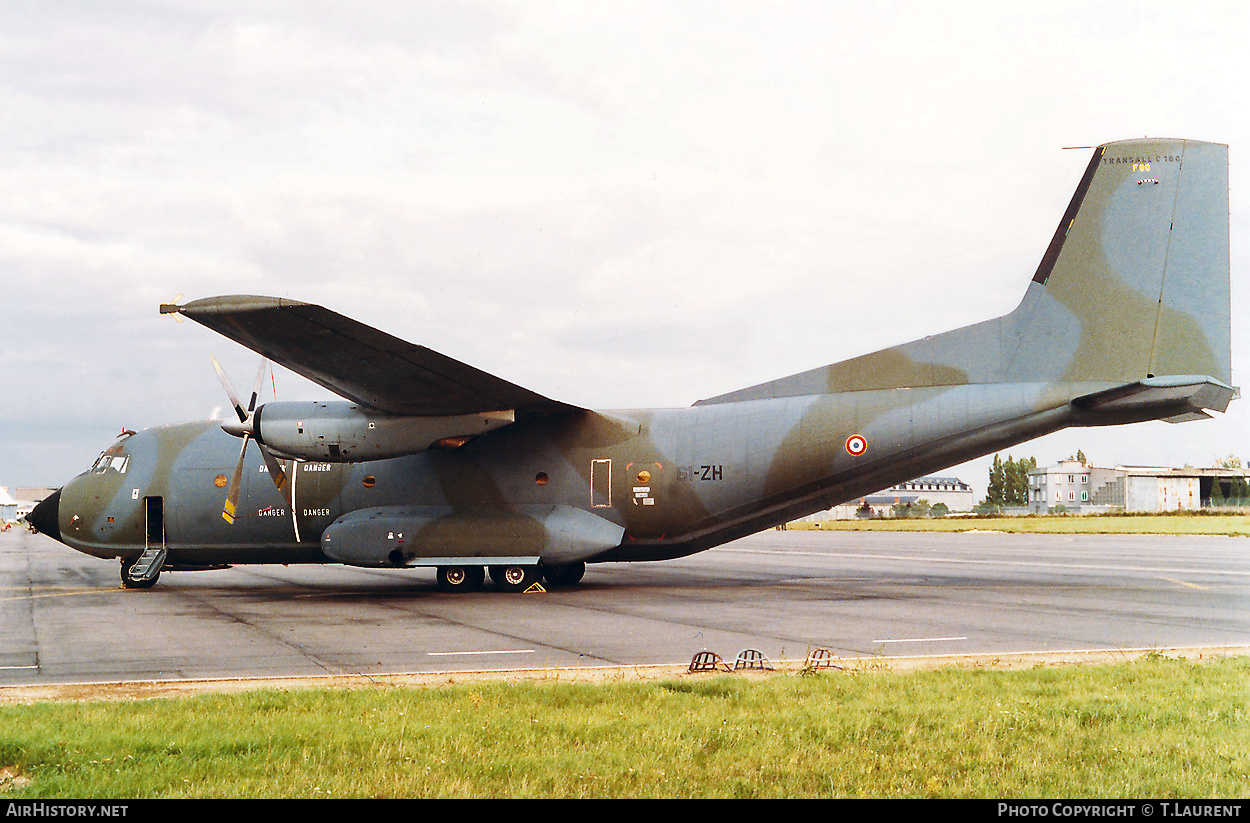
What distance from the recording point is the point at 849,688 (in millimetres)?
9539

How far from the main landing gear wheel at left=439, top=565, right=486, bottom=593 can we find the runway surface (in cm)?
46

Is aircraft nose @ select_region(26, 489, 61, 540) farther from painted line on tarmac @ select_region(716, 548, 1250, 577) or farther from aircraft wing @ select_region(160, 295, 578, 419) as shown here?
painted line on tarmac @ select_region(716, 548, 1250, 577)

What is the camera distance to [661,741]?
24.2ft

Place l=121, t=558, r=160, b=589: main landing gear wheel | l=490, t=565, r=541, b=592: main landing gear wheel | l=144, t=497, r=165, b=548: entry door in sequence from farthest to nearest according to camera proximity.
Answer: l=144, t=497, r=165, b=548: entry door, l=121, t=558, r=160, b=589: main landing gear wheel, l=490, t=565, r=541, b=592: main landing gear wheel

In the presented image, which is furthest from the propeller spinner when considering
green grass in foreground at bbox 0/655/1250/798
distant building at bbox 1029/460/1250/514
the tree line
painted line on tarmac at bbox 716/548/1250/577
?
the tree line

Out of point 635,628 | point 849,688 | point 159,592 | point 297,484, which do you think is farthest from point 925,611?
point 159,592

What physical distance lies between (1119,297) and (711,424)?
339 inches

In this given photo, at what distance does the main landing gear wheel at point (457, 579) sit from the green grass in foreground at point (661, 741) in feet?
38.5

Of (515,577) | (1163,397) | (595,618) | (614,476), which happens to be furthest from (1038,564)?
(595,618)

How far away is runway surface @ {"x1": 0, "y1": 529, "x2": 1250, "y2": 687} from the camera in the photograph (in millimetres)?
12102

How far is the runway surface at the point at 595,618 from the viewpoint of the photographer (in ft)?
39.7

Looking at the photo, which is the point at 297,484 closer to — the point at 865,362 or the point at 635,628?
the point at 635,628

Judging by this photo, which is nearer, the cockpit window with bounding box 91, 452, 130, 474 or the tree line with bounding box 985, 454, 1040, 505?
the cockpit window with bounding box 91, 452, 130, 474

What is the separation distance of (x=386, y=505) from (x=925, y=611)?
1144cm
